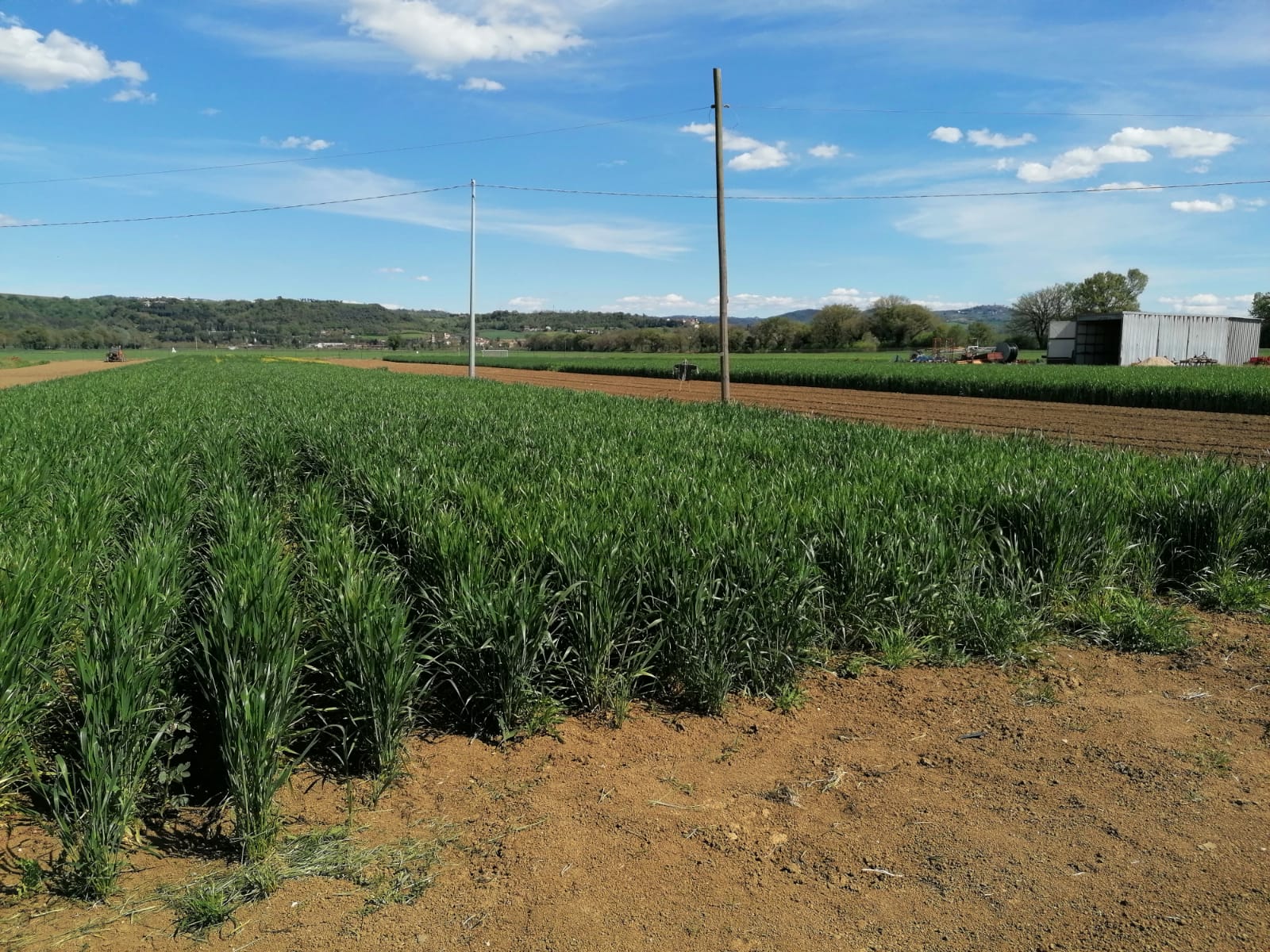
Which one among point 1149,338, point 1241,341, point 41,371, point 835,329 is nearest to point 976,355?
point 1149,338

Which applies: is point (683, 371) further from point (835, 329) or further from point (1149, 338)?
point (835, 329)

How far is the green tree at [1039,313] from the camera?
12125 cm

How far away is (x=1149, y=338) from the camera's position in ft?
189

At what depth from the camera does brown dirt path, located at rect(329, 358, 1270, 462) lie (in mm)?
21125

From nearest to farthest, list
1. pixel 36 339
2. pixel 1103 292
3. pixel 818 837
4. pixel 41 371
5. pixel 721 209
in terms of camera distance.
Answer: pixel 818 837 → pixel 721 209 → pixel 41 371 → pixel 1103 292 → pixel 36 339

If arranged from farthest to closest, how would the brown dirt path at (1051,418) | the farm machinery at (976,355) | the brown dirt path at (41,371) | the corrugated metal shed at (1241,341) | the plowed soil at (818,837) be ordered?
1. the farm machinery at (976,355)
2. the corrugated metal shed at (1241,341)
3. the brown dirt path at (41,371)
4. the brown dirt path at (1051,418)
5. the plowed soil at (818,837)

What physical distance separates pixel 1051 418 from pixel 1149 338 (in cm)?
3725

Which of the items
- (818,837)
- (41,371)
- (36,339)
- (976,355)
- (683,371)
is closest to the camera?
(818,837)

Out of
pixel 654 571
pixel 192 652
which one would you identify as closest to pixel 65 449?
pixel 192 652

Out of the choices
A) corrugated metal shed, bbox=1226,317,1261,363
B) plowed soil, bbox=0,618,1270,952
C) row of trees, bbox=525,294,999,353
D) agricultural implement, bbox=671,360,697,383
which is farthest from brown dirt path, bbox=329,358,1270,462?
row of trees, bbox=525,294,999,353

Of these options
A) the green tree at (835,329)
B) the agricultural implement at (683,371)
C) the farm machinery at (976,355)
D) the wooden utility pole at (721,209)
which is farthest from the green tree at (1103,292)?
the wooden utility pole at (721,209)

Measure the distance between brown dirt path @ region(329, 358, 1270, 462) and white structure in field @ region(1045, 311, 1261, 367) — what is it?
24807 millimetres

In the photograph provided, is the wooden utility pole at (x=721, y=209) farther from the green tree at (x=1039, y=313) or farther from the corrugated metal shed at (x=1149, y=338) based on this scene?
the green tree at (x=1039, y=313)

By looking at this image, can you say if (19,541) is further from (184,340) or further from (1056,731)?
(184,340)
